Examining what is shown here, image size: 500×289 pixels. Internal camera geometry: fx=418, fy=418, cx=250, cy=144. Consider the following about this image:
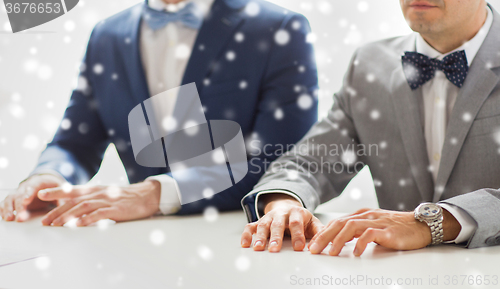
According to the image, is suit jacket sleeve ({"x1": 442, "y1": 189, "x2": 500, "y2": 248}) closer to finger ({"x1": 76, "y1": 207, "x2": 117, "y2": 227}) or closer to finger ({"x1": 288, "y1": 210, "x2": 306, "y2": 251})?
finger ({"x1": 288, "y1": 210, "x2": 306, "y2": 251})

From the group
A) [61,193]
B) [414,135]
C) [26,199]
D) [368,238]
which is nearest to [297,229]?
[368,238]

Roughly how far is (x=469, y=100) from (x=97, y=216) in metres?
1.07

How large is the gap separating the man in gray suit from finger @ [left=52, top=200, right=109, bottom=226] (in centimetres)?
41

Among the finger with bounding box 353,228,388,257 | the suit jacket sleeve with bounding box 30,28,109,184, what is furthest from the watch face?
the suit jacket sleeve with bounding box 30,28,109,184

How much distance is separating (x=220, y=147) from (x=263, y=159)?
0.60 feet

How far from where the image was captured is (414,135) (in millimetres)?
1278

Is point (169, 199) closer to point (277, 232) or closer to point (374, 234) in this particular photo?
point (277, 232)

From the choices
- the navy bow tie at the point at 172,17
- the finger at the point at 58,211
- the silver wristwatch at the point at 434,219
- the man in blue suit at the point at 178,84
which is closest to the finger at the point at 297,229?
the silver wristwatch at the point at 434,219

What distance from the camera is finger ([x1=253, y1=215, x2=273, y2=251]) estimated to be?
847 millimetres

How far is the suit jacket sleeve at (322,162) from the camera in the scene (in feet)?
3.76

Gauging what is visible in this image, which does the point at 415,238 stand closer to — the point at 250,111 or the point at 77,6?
the point at 250,111

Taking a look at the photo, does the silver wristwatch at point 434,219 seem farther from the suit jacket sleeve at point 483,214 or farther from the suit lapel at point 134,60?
the suit lapel at point 134,60

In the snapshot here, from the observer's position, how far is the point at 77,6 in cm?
234

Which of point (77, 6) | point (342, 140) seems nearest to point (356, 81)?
point (342, 140)
